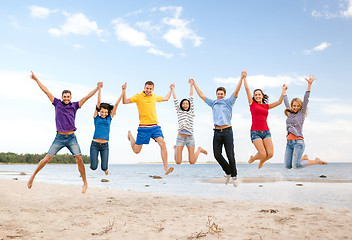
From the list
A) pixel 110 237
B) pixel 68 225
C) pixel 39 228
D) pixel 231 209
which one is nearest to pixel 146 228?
pixel 110 237

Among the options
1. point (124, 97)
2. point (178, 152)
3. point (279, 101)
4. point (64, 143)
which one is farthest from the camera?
point (178, 152)

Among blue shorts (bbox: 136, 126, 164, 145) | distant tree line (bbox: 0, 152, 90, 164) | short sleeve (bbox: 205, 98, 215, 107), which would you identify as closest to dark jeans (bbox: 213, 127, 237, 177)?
short sleeve (bbox: 205, 98, 215, 107)

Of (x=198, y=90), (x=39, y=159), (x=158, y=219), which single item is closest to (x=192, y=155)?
(x=198, y=90)

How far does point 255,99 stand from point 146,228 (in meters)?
10.9

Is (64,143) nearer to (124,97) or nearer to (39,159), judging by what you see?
(124,97)

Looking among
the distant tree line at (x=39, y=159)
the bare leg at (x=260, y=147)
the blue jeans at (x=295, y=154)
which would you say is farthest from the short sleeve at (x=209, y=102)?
the distant tree line at (x=39, y=159)

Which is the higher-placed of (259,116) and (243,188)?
(259,116)

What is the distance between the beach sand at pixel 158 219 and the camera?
52.1 ft

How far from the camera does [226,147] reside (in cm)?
903

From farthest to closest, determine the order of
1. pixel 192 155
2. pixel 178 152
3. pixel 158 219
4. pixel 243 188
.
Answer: pixel 243 188
pixel 158 219
pixel 192 155
pixel 178 152

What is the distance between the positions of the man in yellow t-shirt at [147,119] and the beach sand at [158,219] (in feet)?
24.2

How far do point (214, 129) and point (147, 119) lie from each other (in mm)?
2133

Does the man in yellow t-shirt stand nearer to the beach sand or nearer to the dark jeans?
the dark jeans

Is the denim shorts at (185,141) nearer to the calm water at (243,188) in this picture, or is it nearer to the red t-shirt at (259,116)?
the red t-shirt at (259,116)
